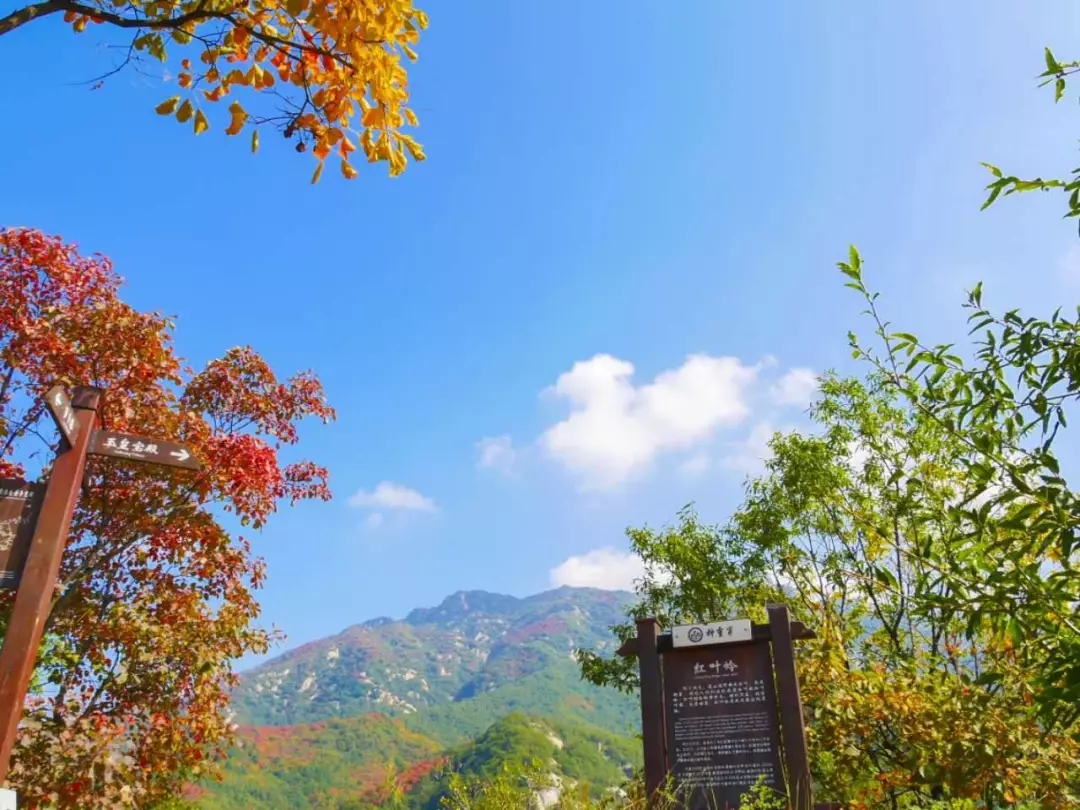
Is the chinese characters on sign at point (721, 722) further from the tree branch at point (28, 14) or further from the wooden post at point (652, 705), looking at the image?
the tree branch at point (28, 14)

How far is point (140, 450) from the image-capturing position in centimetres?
570

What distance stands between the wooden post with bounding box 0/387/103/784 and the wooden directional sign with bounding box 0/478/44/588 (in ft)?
0.17

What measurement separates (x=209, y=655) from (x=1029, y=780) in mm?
7359

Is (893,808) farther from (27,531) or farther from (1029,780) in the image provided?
(27,531)

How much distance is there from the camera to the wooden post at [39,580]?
4559 millimetres

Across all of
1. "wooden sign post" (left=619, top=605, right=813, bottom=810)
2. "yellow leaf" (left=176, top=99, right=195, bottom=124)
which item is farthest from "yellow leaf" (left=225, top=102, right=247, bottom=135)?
"wooden sign post" (left=619, top=605, right=813, bottom=810)

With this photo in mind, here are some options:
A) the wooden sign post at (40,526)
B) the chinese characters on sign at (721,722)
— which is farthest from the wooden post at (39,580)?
the chinese characters on sign at (721,722)

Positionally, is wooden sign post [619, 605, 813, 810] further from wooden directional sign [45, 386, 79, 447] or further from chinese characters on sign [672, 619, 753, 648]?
wooden directional sign [45, 386, 79, 447]

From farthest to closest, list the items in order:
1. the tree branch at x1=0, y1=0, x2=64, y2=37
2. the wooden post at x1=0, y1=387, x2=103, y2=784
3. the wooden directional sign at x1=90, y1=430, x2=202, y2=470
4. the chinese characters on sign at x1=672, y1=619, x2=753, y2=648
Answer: the chinese characters on sign at x1=672, y1=619, x2=753, y2=648
the wooden directional sign at x1=90, y1=430, x2=202, y2=470
the wooden post at x1=0, y1=387, x2=103, y2=784
the tree branch at x1=0, y1=0, x2=64, y2=37

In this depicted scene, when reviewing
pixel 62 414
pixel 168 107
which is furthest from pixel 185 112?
pixel 62 414

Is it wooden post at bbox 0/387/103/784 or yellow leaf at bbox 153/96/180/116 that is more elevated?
yellow leaf at bbox 153/96/180/116

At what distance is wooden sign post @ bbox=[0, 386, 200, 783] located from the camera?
4621 millimetres

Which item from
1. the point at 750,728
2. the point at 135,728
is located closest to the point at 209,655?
the point at 135,728

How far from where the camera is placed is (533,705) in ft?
635
